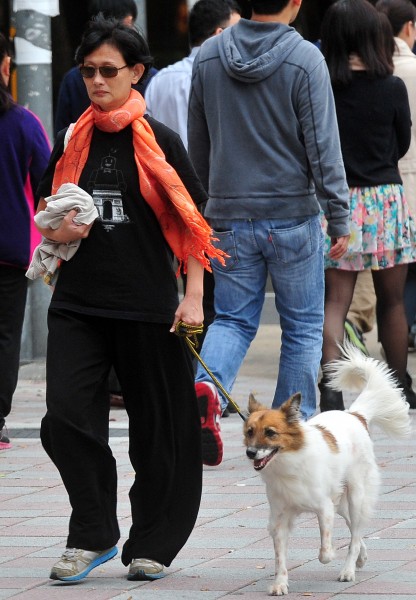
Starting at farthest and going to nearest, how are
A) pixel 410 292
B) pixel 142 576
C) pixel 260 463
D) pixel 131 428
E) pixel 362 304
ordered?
pixel 410 292, pixel 362 304, pixel 131 428, pixel 142 576, pixel 260 463

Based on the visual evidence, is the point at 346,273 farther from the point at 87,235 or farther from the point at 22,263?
the point at 87,235

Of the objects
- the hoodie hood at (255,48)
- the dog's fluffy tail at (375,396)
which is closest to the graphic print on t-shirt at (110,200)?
the dog's fluffy tail at (375,396)

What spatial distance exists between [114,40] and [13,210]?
9.01 ft

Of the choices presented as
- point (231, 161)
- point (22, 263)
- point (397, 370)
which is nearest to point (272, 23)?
Answer: point (231, 161)

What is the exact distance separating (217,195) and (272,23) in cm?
77

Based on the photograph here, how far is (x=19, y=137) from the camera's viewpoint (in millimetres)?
7418

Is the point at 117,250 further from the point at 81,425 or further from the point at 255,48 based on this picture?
the point at 255,48

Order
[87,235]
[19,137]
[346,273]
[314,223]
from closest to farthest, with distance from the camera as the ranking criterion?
1. [87,235]
2. [314,223]
3. [19,137]
4. [346,273]

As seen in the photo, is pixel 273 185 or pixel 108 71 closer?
pixel 108 71

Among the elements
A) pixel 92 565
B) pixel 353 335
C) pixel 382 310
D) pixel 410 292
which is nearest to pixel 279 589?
pixel 92 565

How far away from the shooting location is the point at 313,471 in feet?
15.2

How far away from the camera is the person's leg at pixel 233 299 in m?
6.43

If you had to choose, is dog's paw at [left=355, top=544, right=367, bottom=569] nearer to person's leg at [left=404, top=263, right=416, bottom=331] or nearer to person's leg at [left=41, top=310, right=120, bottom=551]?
person's leg at [left=41, top=310, right=120, bottom=551]

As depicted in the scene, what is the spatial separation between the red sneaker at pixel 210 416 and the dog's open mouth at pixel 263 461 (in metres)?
1.64
